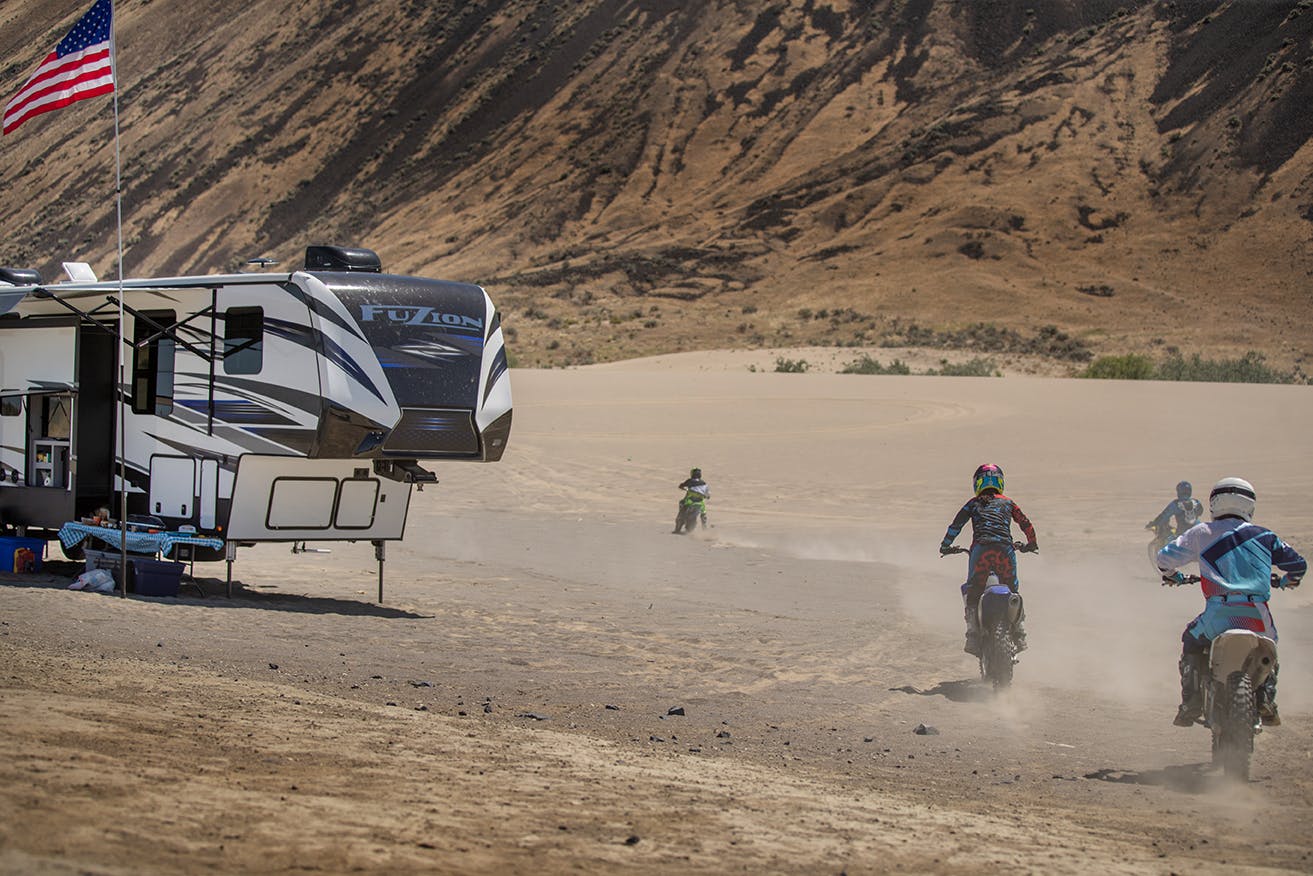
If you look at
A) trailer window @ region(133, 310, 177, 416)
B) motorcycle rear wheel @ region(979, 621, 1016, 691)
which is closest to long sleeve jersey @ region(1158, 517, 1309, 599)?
motorcycle rear wheel @ region(979, 621, 1016, 691)

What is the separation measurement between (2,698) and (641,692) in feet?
14.0

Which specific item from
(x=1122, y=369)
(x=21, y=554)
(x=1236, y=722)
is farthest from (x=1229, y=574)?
(x=1122, y=369)

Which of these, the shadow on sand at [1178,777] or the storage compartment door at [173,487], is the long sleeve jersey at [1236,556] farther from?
the storage compartment door at [173,487]


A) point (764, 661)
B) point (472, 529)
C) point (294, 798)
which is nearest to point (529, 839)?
point (294, 798)

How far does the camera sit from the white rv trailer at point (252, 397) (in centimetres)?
1291

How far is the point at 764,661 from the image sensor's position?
39.5 ft

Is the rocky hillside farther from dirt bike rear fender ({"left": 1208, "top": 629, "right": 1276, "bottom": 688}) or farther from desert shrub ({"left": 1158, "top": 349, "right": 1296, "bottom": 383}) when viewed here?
dirt bike rear fender ({"left": 1208, "top": 629, "right": 1276, "bottom": 688})

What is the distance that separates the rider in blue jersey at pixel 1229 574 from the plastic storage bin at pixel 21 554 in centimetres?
1120

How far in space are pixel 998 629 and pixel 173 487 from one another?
780 cm

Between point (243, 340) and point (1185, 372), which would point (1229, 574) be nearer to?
point (243, 340)

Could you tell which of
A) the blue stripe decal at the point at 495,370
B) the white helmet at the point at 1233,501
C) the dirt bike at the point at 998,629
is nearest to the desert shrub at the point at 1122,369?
the blue stripe decal at the point at 495,370

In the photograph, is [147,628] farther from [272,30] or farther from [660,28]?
[272,30]

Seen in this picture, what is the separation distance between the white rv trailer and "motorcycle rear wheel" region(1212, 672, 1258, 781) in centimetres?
720

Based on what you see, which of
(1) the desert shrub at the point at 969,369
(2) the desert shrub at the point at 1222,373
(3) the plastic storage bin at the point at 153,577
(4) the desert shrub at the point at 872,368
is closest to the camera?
(3) the plastic storage bin at the point at 153,577
